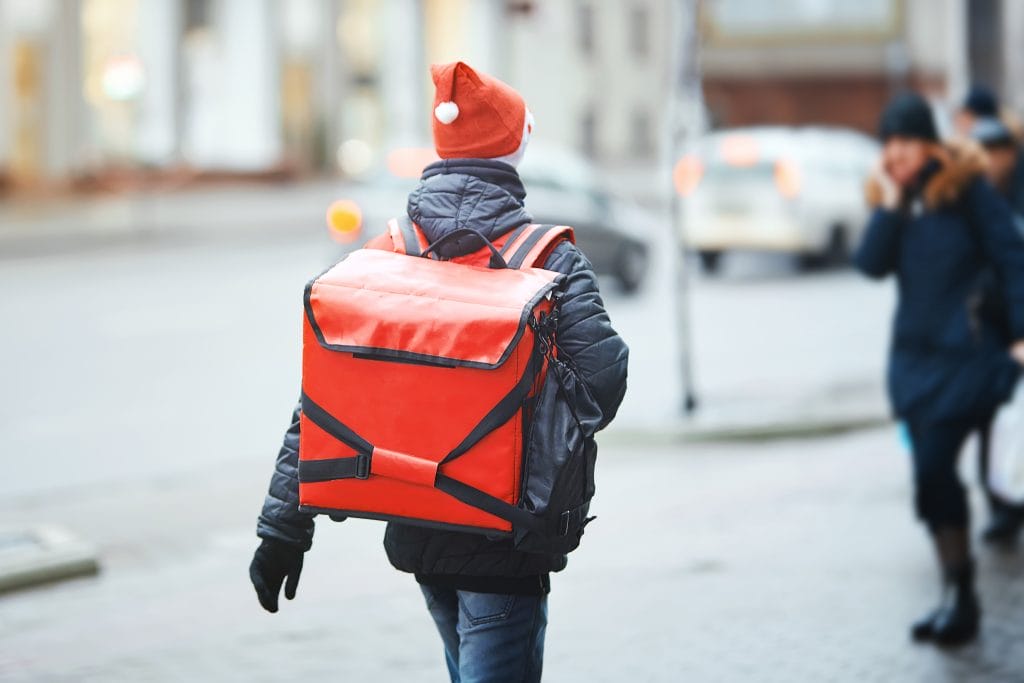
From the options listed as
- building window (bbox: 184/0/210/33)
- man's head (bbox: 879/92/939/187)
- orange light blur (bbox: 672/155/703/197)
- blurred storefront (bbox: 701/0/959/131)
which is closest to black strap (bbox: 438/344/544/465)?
man's head (bbox: 879/92/939/187)

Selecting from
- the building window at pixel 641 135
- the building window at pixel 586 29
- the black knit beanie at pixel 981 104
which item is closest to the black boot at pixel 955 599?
the black knit beanie at pixel 981 104

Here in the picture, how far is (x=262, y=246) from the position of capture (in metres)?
26.8

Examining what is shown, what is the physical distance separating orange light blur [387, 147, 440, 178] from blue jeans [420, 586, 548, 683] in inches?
531

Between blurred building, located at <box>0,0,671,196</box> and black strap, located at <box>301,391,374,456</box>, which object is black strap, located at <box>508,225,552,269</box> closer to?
black strap, located at <box>301,391,374,456</box>

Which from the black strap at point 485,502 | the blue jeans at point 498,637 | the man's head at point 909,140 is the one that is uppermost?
the man's head at point 909,140

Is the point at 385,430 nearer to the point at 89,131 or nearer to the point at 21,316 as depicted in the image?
the point at 21,316

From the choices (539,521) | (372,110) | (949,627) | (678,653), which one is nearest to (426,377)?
(539,521)

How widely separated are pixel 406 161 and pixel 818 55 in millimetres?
41281

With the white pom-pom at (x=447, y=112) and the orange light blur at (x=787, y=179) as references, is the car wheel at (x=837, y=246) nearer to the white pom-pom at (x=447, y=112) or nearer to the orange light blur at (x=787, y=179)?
the orange light blur at (x=787, y=179)

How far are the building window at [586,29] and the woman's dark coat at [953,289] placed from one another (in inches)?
1348

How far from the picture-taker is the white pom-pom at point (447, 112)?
10.7 ft

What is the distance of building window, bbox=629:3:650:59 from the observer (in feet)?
151

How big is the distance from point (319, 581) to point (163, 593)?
2.06 ft

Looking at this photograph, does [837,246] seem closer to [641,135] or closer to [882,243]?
[882,243]
